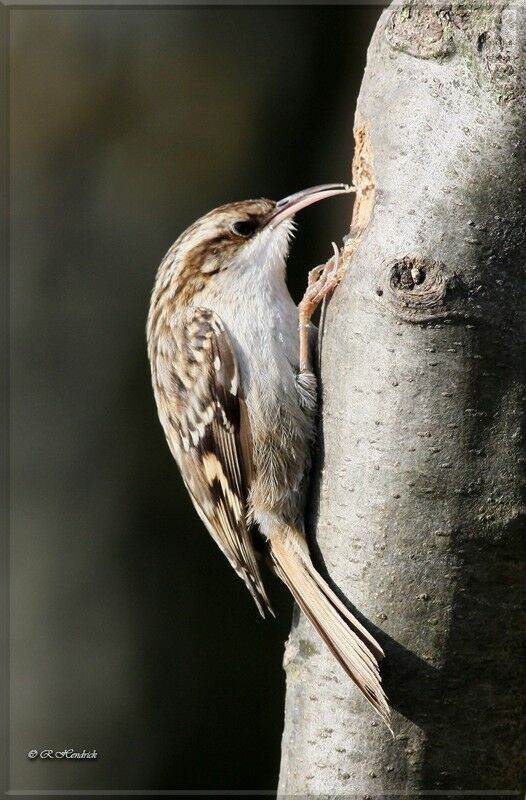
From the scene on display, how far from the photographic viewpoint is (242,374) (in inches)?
92.3

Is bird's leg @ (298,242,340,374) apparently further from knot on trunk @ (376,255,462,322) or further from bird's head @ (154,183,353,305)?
knot on trunk @ (376,255,462,322)

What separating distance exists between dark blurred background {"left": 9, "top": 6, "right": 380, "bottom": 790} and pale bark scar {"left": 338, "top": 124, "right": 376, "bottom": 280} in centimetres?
237

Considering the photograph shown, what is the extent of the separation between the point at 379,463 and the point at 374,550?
0.15 m

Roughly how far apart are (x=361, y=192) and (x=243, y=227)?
68 centimetres

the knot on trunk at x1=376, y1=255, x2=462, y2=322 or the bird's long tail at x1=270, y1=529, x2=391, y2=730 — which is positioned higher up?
the knot on trunk at x1=376, y1=255, x2=462, y2=322

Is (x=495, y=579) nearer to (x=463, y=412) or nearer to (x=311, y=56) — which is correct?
(x=463, y=412)

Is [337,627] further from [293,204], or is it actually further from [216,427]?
[293,204]

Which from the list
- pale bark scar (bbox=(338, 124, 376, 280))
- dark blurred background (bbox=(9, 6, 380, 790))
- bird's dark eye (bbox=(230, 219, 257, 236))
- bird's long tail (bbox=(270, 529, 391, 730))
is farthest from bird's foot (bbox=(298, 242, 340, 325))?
dark blurred background (bbox=(9, 6, 380, 790))

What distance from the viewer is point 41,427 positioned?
421cm
